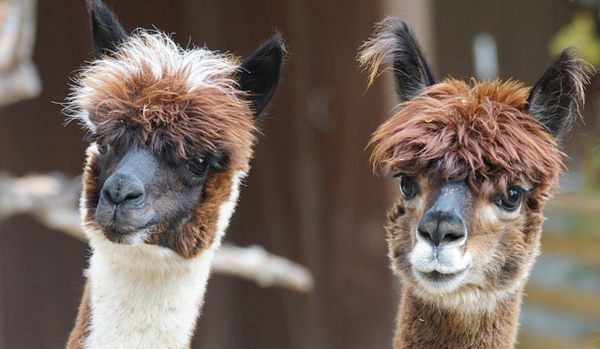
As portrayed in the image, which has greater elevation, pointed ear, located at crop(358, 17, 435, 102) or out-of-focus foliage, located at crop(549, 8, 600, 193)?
out-of-focus foliage, located at crop(549, 8, 600, 193)

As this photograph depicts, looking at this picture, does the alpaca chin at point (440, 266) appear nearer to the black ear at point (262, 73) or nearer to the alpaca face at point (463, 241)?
the alpaca face at point (463, 241)

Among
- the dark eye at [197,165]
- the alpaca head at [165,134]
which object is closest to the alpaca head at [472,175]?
the alpaca head at [165,134]

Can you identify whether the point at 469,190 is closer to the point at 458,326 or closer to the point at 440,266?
the point at 440,266

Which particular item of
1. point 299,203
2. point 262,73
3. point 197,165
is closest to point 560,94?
point 262,73

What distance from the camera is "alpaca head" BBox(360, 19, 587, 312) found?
3.13 metres

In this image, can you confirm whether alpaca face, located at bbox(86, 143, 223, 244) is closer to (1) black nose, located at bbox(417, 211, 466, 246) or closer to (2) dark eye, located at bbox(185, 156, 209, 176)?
(2) dark eye, located at bbox(185, 156, 209, 176)

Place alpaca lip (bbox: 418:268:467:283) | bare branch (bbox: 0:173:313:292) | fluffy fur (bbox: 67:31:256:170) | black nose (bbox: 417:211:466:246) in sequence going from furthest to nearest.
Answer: bare branch (bbox: 0:173:313:292) < fluffy fur (bbox: 67:31:256:170) < alpaca lip (bbox: 418:268:467:283) < black nose (bbox: 417:211:466:246)

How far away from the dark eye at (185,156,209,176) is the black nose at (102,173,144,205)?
27 centimetres

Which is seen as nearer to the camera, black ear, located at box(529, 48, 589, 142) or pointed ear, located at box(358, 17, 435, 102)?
black ear, located at box(529, 48, 589, 142)

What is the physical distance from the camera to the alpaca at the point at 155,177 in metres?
3.20

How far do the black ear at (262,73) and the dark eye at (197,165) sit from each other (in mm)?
426

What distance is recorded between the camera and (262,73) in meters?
3.59

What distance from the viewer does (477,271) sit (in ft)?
10.5

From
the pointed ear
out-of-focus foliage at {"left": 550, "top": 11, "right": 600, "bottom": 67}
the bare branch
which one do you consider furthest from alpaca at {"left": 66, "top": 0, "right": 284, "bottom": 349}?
out-of-focus foliage at {"left": 550, "top": 11, "right": 600, "bottom": 67}
